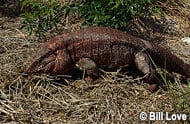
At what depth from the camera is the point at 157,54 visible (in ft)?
16.0

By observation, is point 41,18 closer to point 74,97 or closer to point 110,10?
point 110,10

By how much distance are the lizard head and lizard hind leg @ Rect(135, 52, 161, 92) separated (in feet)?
2.98

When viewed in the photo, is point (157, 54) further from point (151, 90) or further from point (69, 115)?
point (69, 115)

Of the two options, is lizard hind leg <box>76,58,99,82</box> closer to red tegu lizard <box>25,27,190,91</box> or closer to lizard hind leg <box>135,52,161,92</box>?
red tegu lizard <box>25,27,190,91</box>

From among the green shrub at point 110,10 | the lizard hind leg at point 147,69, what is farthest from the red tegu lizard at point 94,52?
the green shrub at point 110,10

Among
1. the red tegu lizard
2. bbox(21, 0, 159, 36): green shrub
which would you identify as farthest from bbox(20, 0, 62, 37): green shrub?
the red tegu lizard

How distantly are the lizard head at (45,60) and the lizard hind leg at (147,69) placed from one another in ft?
2.98

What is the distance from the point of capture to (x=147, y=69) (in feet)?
15.3

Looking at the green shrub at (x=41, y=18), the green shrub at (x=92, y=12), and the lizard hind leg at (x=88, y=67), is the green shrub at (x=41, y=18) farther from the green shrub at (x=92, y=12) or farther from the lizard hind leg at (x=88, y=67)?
the lizard hind leg at (x=88, y=67)

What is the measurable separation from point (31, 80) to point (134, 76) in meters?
1.19

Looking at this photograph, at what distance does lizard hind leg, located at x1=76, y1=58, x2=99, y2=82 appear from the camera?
4.57 meters

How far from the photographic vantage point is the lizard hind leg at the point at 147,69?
4633 millimetres

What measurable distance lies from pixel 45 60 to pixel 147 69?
1.14 meters

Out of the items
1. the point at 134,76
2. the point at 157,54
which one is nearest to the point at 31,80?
the point at 134,76
